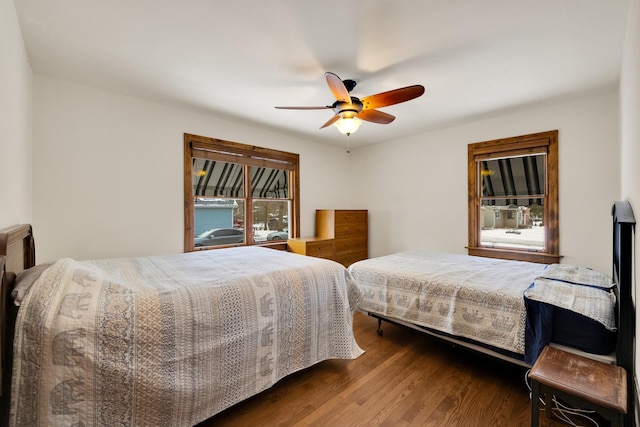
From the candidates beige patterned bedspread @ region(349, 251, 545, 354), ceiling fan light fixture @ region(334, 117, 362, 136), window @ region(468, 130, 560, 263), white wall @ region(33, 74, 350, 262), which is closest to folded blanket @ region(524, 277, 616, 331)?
beige patterned bedspread @ region(349, 251, 545, 354)

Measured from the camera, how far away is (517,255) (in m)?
3.58

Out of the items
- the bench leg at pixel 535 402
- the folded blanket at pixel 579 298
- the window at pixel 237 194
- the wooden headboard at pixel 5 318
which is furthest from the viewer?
the window at pixel 237 194

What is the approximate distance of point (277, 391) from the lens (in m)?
1.96

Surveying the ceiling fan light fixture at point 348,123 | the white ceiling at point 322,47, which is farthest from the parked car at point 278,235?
the ceiling fan light fixture at point 348,123

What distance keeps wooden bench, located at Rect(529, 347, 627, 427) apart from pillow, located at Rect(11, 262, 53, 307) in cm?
238

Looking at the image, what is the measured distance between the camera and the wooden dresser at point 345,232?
4586 millimetres

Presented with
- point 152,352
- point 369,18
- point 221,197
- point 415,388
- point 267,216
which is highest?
point 369,18

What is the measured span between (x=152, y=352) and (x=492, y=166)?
14.4 feet

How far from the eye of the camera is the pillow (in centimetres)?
117

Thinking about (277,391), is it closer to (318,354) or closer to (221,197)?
(318,354)

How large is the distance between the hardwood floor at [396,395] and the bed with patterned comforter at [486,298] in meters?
0.29

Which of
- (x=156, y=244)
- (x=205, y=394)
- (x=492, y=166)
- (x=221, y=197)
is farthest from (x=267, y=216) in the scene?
(x=492, y=166)

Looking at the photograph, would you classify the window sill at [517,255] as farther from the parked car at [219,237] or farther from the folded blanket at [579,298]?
the parked car at [219,237]

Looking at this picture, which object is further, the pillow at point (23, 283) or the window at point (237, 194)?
the window at point (237, 194)
